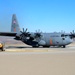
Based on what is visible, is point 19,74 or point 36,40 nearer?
point 19,74

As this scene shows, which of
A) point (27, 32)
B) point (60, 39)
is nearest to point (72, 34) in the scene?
point (60, 39)

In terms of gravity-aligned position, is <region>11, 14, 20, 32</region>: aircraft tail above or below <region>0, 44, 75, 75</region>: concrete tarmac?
above

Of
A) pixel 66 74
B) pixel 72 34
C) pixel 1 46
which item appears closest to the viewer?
pixel 66 74

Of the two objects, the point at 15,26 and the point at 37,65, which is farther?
the point at 15,26

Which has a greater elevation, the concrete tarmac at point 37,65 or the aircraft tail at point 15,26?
the aircraft tail at point 15,26

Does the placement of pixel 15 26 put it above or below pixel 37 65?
above

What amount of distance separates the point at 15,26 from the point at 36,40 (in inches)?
287

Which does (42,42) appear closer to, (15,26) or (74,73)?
(15,26)

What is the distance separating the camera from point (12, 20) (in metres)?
51.9

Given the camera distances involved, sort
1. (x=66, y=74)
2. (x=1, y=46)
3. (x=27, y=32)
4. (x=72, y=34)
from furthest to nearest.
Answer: (x=72, y=34), (x=27, y=32), (x=1, y=46), (x=66, y=74)

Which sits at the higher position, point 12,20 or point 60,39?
point 12,20

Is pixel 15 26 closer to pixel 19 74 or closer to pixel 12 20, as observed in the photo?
pixel 12 20

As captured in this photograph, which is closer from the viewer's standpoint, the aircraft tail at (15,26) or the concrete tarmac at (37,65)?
the concrete tarmac at (37,65)

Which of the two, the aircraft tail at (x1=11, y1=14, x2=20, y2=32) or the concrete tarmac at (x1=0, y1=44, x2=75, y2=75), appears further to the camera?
the aircraft tail at (x1=11, y1=14, x2=20, y2=32)
